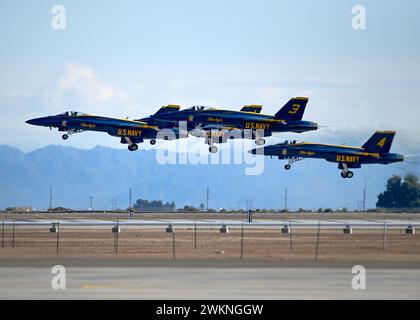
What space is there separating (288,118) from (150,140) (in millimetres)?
17286

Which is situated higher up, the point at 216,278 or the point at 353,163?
the point at 353,163

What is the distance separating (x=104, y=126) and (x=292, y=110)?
946 inches

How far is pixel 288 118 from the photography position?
127 meters

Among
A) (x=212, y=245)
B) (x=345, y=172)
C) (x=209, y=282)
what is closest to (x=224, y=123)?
(x=345, y=172)

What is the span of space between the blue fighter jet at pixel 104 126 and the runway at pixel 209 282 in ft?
194

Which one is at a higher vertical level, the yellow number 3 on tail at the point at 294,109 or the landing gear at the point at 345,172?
the yellow number 3 on tail at the point at 294,109

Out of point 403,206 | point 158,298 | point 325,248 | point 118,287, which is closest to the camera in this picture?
point 158,298

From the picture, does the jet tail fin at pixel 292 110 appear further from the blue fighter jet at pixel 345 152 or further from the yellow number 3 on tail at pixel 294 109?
the blue fighter jet at pixel 345 152

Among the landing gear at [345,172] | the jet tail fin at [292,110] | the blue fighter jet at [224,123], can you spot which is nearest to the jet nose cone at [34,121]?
the blue fighter jet at [224,123]

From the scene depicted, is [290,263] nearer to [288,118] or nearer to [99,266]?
[99,266]

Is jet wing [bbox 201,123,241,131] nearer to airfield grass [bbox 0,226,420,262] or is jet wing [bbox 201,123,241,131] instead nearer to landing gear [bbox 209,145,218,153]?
landing gear [bbox 209,145,218,153]

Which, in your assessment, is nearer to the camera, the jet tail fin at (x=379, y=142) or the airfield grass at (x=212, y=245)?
the airfield grass at (x=212, y=245)

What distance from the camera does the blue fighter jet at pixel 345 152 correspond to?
134625mm

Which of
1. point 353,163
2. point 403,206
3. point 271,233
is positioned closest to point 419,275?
point 271,233
